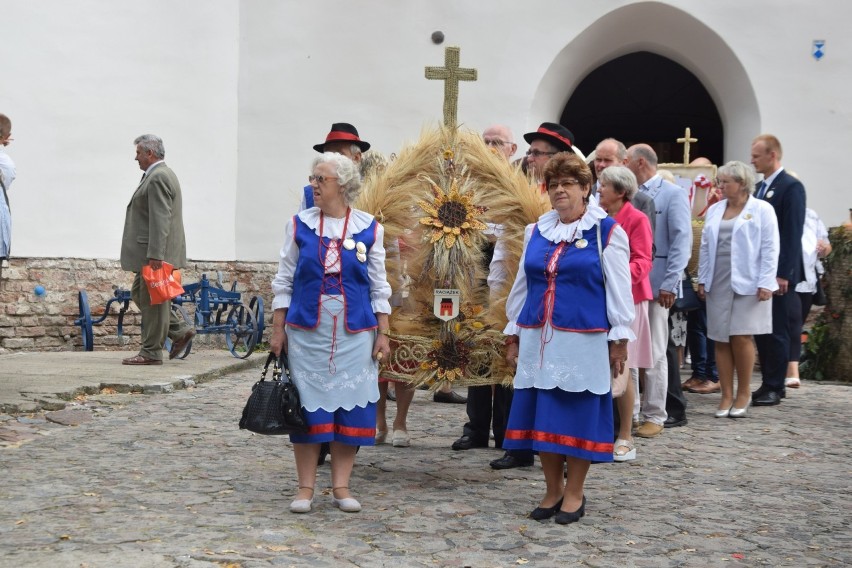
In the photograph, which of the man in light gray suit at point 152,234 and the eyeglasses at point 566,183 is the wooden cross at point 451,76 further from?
the man in light gray suit at point 152,234

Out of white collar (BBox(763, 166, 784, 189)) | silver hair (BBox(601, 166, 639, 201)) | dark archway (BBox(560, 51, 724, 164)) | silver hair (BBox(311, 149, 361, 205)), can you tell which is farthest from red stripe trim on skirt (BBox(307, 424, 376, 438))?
dark archway (BBox(560, 51, 724, 164))

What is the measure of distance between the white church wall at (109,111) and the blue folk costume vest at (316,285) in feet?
24.7

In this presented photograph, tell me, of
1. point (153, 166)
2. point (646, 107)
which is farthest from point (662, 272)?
point (646, 107)

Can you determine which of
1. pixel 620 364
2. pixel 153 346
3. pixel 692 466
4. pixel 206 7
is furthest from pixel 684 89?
pixel 620 364

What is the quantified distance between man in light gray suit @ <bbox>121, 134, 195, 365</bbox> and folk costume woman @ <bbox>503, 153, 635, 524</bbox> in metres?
5.09

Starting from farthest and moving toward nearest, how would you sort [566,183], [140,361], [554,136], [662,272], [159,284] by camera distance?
[140,361] → [159,284] → [662,272] → [554,136] → [566,183]

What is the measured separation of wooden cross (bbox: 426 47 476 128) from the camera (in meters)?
6.20

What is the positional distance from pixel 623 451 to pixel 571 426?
1648mm

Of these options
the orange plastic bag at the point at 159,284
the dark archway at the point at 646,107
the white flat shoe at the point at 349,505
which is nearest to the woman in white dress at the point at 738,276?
the white flat shoe at the point at 349,505

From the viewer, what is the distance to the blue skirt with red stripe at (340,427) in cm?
512

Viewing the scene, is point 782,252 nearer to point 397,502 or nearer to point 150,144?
point 397,502

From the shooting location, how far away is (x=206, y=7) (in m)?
12.7

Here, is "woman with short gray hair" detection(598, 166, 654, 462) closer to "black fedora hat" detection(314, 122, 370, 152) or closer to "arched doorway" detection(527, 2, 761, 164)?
"black fedora hat" detection(314, 122, 370, 152)

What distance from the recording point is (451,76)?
6.33m
